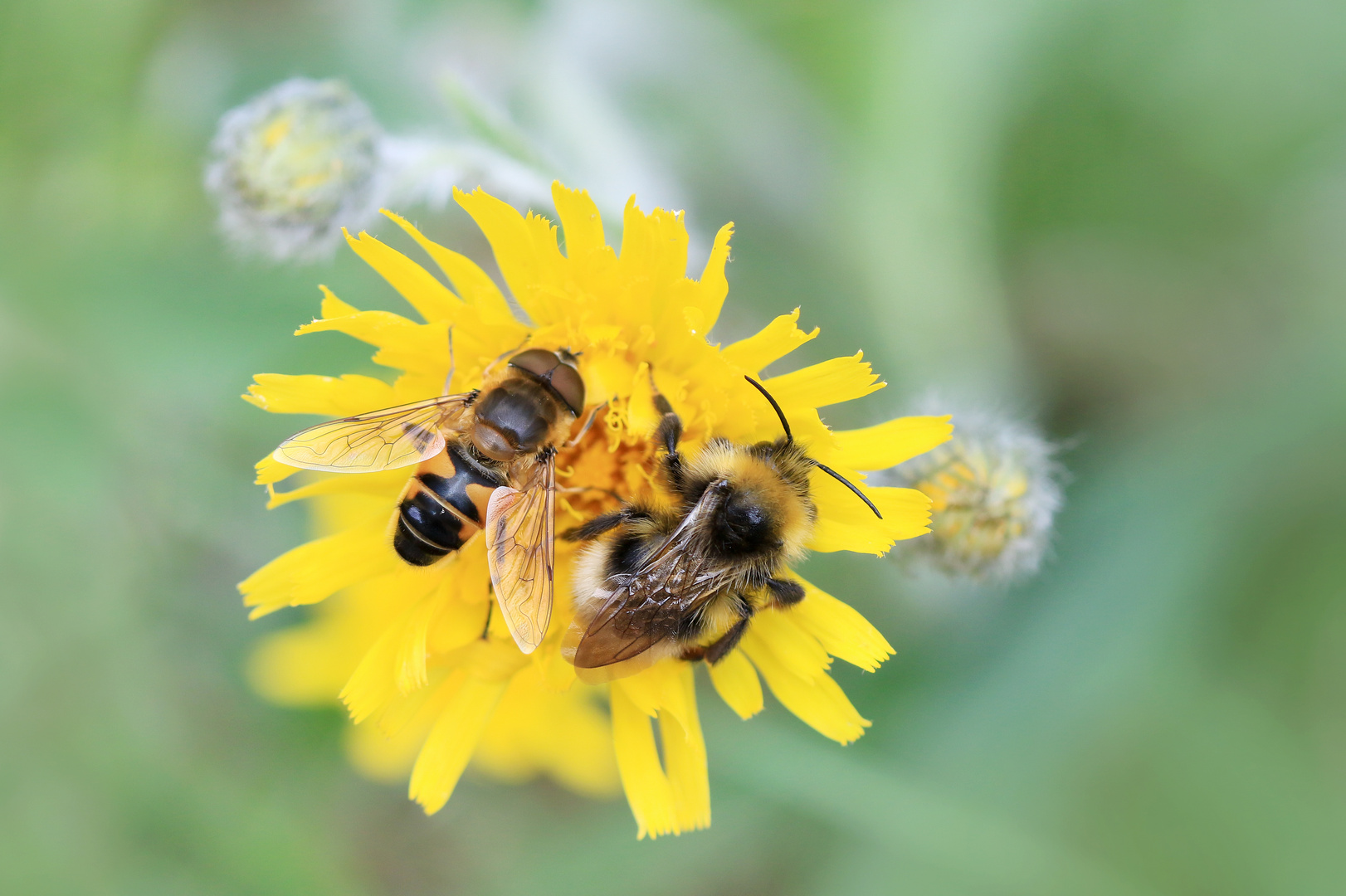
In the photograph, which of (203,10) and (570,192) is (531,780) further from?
(203,10)

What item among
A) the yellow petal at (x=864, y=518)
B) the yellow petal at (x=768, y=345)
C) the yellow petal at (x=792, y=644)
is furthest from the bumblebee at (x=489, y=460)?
the yellow petal at (x=864, y=518)

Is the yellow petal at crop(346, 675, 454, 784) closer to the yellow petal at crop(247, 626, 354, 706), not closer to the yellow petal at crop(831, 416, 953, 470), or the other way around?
the yellow petal at crop(247, 626, 354, 706)

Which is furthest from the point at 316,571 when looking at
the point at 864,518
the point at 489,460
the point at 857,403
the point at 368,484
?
the point at 857,403

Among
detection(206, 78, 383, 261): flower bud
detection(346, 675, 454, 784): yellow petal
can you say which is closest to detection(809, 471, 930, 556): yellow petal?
detection(206, 78, 383, 261): flower bud

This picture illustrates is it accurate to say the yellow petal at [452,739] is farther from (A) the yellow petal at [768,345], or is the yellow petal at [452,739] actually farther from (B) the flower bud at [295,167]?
(B) the flower bud at [295,167]

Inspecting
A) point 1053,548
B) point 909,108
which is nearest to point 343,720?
point 1053,548

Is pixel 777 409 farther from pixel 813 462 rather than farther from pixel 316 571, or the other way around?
pixel 316 571
